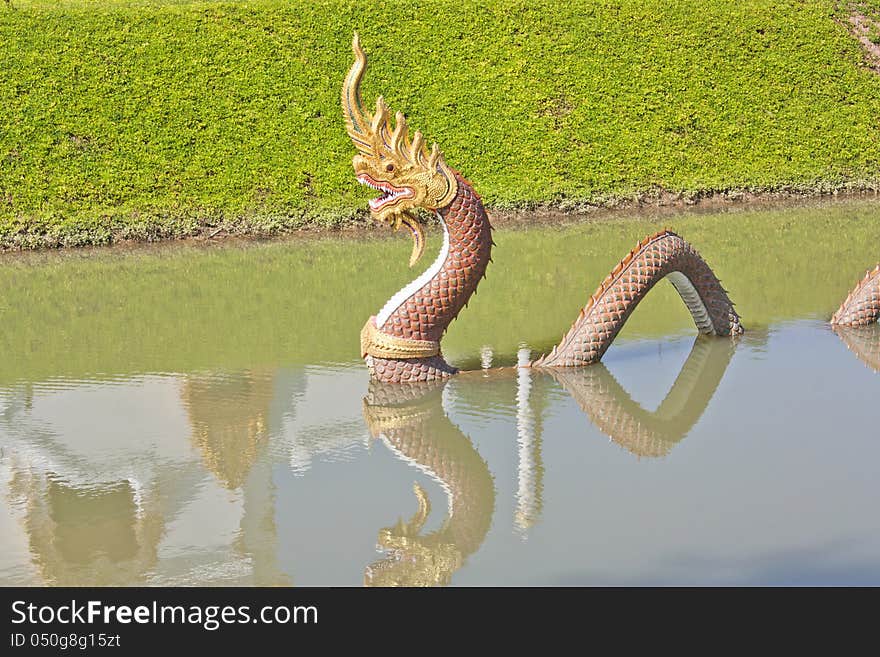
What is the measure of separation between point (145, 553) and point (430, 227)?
38.6 feet

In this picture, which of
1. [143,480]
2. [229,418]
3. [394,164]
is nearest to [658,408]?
[394,164]

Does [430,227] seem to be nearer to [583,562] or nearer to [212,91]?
[212,91]

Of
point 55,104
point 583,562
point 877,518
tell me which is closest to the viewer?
point 583,562

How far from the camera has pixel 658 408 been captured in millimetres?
7898

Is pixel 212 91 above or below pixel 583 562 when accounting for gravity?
above

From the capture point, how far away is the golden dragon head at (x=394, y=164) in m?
7.93

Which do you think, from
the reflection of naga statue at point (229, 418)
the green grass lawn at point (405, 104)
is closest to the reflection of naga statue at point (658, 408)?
the reflection of naga statue at point (229, 418)

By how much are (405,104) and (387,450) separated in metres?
13.0

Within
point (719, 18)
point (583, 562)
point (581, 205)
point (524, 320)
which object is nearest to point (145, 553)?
point (583, 562)

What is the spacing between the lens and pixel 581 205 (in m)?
17.9

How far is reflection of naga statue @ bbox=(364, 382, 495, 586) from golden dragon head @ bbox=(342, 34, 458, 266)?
1.29m

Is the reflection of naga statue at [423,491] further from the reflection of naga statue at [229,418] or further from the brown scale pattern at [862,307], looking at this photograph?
the brown scale pattern at [862,307]

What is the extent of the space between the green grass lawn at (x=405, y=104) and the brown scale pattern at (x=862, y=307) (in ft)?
26.4

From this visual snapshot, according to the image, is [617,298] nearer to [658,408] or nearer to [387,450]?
[658,408]
